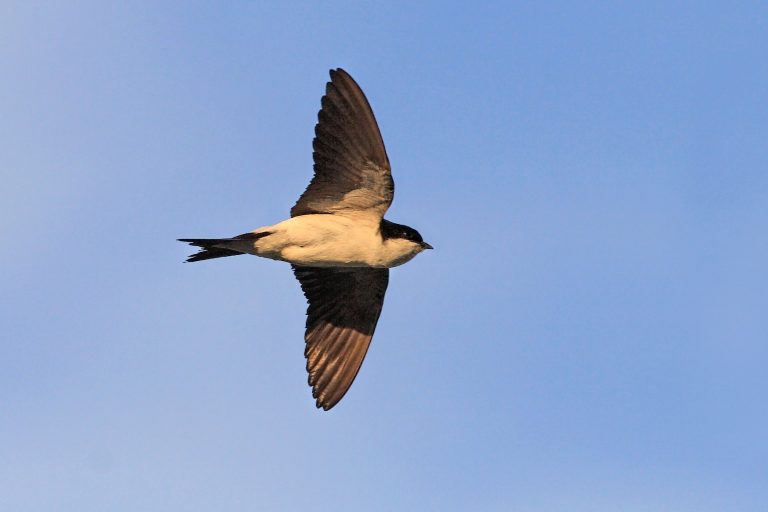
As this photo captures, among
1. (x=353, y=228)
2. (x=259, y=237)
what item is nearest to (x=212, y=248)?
(x=259, y=237)

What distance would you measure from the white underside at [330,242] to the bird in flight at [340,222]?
0.03 ft

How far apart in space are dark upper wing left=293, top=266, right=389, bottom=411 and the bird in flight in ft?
0.05

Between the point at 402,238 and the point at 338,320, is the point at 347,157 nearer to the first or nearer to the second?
the point at 402,238

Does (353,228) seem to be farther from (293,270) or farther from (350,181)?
(293,270)

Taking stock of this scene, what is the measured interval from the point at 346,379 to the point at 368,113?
3425 mm

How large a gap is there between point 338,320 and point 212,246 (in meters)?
2.16

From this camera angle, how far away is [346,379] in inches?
599

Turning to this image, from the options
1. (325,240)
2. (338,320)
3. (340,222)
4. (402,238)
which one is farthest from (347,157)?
(338,320)

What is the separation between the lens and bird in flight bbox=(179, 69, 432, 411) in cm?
1335

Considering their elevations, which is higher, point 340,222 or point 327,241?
point 340,222

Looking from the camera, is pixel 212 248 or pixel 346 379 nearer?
pixel 212 248

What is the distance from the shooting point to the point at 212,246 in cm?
1396

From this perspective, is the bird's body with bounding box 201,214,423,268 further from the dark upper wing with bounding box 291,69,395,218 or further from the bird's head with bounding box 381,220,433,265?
the dark upper wing with bounding box 291,69,395,218

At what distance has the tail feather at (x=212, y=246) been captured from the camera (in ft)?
45.4
